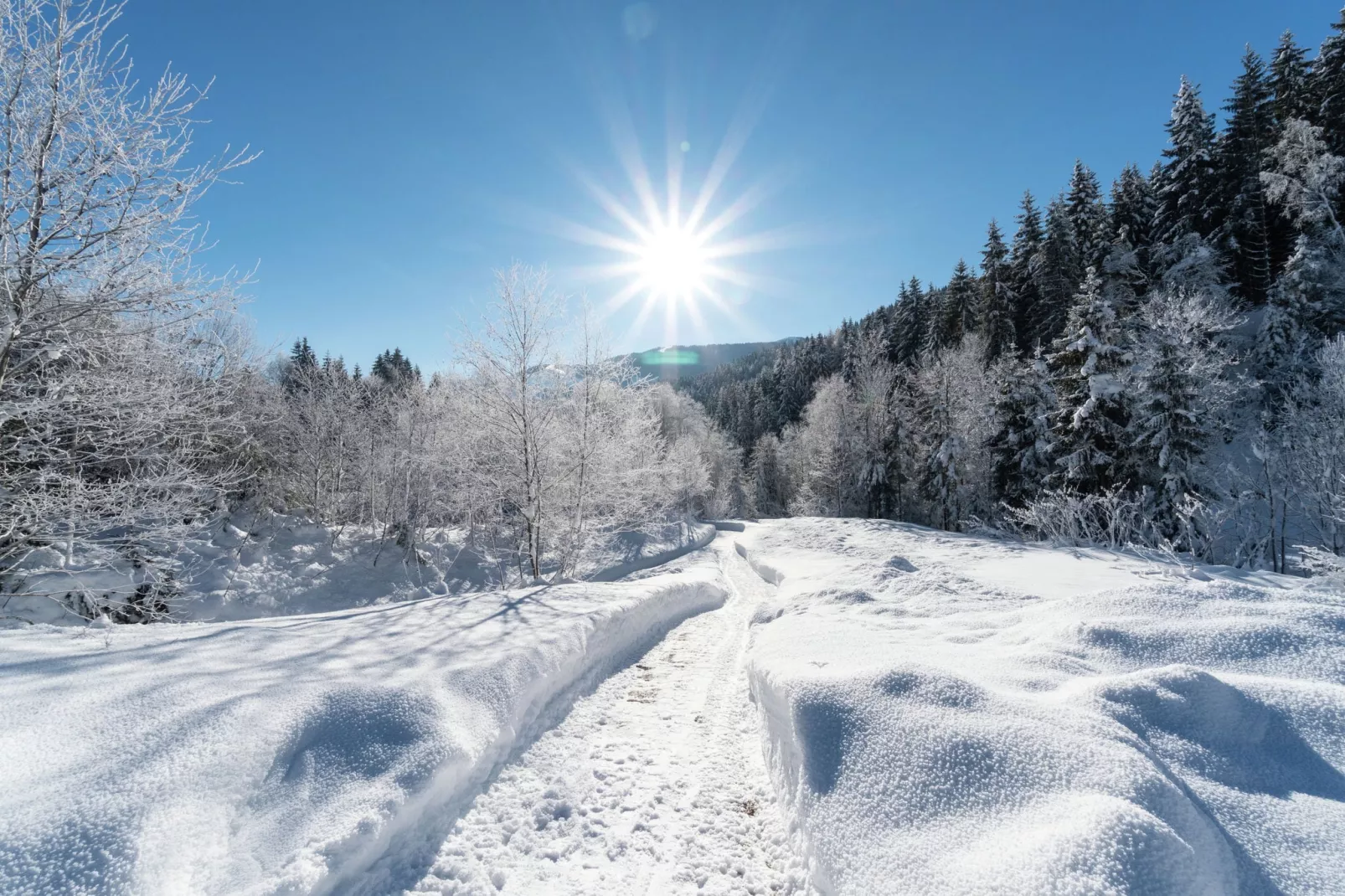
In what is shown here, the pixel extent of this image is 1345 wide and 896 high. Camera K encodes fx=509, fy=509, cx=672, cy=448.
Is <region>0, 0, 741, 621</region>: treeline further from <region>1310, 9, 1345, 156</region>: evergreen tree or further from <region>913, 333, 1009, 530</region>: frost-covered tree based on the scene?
<region>1310, 9, 1345, 156</region>: evergreen tree

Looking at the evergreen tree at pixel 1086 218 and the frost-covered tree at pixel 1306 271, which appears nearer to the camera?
the frost-covered tree at pixel 1306 271

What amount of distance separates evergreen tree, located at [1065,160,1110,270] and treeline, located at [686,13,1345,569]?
123 millimetres

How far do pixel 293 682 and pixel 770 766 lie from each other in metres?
4.26

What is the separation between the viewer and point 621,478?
15.0m

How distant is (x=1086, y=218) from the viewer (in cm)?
2934

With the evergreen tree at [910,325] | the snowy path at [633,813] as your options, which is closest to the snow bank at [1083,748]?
the snowy path at [633,813]

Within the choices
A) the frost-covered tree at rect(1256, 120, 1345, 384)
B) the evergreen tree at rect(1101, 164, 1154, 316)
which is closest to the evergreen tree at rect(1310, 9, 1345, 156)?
the frost-covered tree at rect(1256, 120, 1345, 384)

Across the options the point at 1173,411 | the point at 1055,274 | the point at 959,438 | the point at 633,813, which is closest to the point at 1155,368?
the point at 1173,411

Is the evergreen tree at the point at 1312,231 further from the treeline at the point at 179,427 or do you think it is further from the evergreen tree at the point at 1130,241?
the treeline at the point at 179,427

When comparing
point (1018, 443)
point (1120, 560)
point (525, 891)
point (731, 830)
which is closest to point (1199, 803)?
point (731, 830)

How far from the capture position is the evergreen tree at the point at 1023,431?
67.5 ft

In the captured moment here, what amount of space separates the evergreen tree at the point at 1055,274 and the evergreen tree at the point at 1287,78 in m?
9.58

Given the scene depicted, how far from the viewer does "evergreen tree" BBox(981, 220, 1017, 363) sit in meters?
32.1

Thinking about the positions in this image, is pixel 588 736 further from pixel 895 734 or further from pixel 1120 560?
pixel 1120 560
